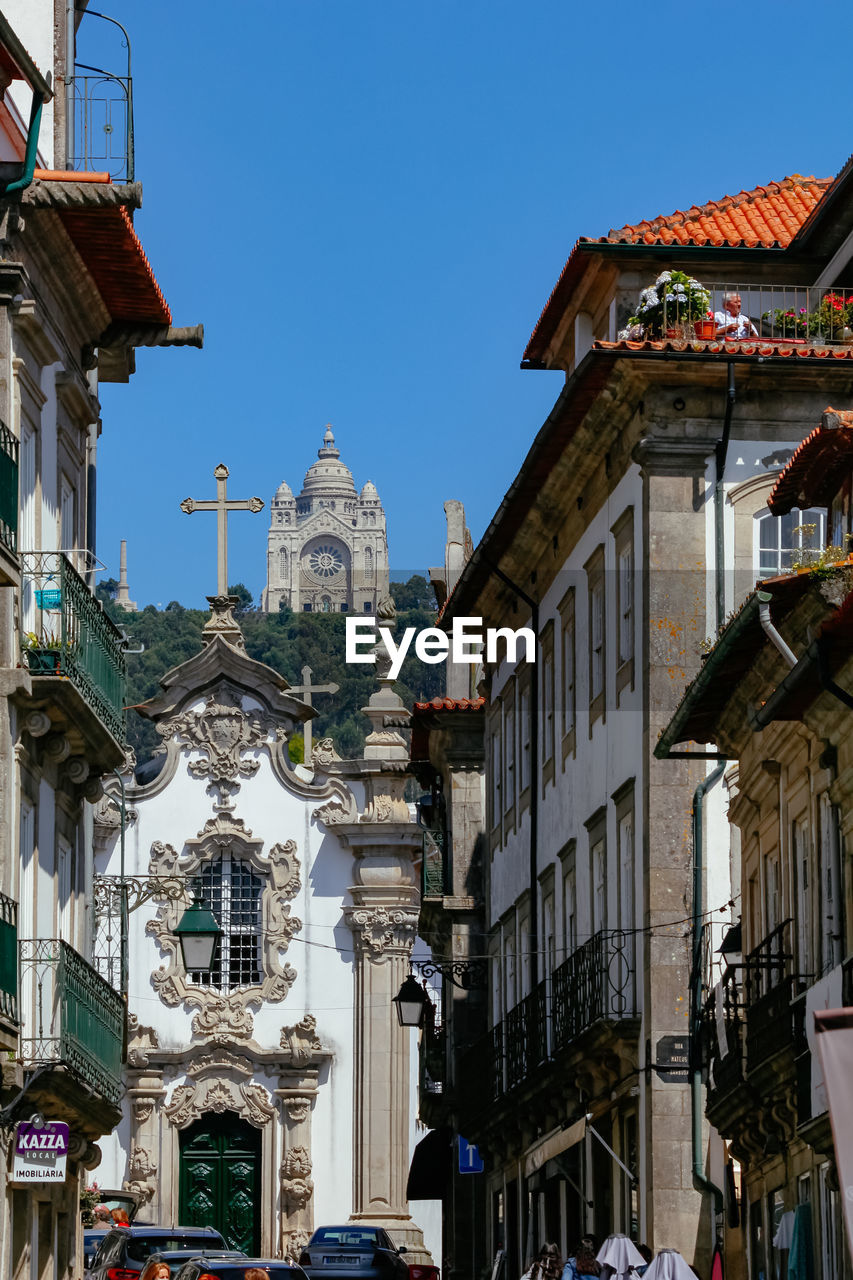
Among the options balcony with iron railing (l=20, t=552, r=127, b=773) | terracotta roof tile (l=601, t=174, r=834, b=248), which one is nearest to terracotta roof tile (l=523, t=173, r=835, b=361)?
terracotta roof tile (l=601, t=174, r=834, b=248)

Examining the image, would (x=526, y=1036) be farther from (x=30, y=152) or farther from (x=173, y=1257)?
(x=30, y=152)

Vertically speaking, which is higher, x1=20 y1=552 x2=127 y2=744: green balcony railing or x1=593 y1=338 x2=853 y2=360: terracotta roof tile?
x1=593 y1=338 x2=853 y2=360: terracotta roof tile

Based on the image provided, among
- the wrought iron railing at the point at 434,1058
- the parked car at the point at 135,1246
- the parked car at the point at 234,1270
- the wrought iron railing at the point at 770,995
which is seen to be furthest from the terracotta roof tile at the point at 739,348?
the wrought iron railing at the point at 434,1058

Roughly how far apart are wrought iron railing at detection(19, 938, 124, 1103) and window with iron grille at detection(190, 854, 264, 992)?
26279 mm

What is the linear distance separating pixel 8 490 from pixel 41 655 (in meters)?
2.00

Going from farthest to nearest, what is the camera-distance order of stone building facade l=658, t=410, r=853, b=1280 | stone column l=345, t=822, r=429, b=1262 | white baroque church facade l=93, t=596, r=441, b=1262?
white baroque church facade l=93, t=596, r=441, b=1262, stone column l=345, t=822, r=429, b=1262, stone building facade l=658, t=410, r=853, b=1280

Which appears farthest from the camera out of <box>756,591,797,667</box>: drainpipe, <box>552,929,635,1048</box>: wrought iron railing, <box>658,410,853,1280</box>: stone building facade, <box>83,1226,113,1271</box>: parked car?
<box>83,1226,113,1271</box>: parked car

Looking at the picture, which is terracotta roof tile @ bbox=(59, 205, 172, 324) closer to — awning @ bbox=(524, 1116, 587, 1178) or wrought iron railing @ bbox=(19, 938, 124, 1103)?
wrought iron railing @ bbox=(19, 938, 124, 1103)

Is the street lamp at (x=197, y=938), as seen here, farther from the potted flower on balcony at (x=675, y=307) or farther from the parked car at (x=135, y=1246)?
the potted flower on balcony at (x=675, y=307)

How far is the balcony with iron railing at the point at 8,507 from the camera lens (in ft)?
69.2

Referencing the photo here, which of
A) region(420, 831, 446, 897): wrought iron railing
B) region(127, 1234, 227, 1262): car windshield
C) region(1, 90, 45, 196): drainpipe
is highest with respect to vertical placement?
region(1, 90, 45, 196): drainpipe

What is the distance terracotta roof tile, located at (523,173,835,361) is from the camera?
3019cm

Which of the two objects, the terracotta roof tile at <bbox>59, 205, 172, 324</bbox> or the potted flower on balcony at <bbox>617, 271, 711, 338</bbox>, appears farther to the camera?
the potted flower on balcony at <bbox>617, 271, 711, 338</bbox>

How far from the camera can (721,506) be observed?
2742 centimetres
